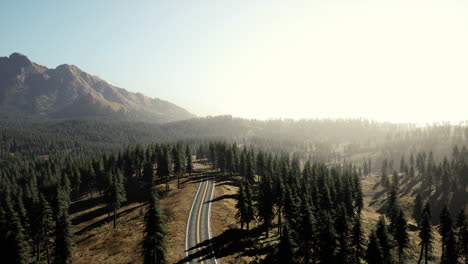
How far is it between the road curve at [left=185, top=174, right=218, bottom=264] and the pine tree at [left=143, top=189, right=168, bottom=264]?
7.94 m

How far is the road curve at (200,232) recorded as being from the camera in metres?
47.3

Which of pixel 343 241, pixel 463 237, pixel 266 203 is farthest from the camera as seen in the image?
pixel 266 203

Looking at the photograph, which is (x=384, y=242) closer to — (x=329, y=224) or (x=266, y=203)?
(x=329, y=224)

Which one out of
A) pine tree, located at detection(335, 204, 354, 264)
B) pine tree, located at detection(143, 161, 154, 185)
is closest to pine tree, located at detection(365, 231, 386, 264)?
pine tree, located at detection(335, 204, 354, 264)

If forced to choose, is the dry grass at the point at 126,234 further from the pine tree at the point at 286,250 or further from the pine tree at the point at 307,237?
the pine tree at the point at 307,237

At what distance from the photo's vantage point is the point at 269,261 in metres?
45.3

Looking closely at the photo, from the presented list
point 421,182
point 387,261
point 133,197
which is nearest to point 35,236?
point 133,197

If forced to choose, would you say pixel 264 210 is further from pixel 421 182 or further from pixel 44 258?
pixel 421 182

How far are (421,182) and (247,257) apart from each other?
153m

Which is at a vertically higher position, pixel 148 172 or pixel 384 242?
pixel 384 242

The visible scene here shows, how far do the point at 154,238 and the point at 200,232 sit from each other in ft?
71.1

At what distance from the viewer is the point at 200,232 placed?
59000mm

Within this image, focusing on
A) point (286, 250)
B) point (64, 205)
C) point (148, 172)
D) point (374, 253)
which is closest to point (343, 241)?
point (374, 253)

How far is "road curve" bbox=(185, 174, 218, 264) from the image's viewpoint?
4731 cm
